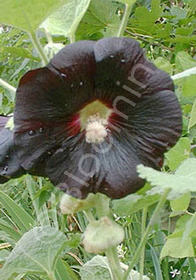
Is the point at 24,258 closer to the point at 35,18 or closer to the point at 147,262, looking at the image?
the point at 35,18

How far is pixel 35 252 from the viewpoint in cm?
69

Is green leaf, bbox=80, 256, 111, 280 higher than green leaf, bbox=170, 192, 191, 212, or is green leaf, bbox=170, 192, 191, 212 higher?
green leaf, bbox=170, 192, 191, 212

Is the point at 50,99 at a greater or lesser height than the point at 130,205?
greater

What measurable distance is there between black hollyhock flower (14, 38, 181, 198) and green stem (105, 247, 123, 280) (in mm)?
99

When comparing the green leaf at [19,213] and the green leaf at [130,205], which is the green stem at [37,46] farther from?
the green leaf at [19,213]

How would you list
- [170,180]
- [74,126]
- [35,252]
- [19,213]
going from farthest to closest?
[19,213], [35,252], [74,126], [170,180]

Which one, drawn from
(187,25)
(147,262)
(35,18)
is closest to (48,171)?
(35,18)

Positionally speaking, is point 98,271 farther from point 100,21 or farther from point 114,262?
point 100,21

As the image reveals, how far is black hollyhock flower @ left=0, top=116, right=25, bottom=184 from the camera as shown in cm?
58

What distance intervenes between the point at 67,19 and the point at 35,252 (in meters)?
0.28

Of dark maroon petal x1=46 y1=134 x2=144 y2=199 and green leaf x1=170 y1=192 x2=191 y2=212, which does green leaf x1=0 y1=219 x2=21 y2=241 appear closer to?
green leaf x1=170 y1=192 x2=191 y2=212

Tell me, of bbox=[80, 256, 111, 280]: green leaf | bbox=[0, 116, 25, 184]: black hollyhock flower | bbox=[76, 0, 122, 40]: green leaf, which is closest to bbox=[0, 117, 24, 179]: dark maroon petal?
bbox=[0, 116, 25, 184]: black hollyhock flower

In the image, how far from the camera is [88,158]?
554mm

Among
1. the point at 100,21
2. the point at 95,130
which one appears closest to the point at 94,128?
the point at 95,130
